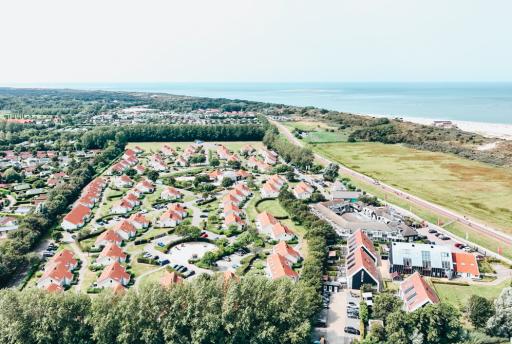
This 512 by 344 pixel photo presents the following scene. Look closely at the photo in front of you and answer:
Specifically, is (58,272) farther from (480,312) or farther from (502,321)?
(502,321)

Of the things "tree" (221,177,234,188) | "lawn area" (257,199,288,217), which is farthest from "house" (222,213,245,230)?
"tree" (221,177,234,188)

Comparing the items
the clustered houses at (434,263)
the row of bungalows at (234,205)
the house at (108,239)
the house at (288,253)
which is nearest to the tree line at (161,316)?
the house at (288,253)

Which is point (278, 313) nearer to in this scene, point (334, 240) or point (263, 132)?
point (334, 240)

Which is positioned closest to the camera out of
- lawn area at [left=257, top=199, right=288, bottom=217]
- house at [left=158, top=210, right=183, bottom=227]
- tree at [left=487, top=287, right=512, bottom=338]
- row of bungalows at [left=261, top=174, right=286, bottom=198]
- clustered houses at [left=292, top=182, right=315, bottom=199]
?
tree at [left=487, top=287, right=512, bottom=338]

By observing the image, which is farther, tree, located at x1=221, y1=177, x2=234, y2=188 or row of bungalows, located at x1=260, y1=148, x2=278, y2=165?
row of bungalows, located at x1=260, y1=148, x2=278, y2=165

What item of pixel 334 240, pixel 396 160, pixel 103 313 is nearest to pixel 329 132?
pixel 396 160

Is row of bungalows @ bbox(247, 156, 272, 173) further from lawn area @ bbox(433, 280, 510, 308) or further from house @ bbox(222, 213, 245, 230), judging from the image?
lawn area @ bbox(433, 280, 510, 308)
